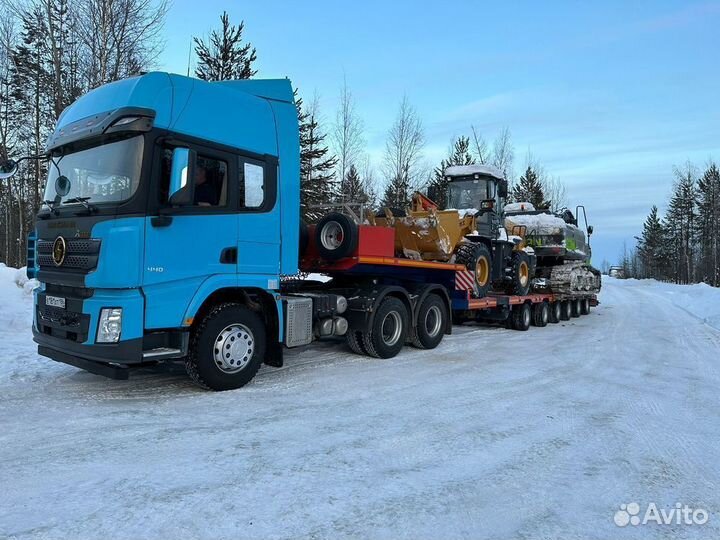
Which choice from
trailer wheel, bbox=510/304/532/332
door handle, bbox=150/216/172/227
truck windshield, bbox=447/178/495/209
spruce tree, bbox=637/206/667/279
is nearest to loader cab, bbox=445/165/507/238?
truck windshield, bbox=447/178/495/209

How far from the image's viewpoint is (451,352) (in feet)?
30.5

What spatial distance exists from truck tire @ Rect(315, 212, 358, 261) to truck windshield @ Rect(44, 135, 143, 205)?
326cm

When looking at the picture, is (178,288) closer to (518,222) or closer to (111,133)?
(111,133)

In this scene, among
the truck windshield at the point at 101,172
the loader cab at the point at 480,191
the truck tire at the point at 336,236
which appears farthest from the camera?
the loader cab at the point at 480,191

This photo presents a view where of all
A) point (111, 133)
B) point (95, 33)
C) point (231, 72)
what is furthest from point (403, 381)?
point (231, 72)

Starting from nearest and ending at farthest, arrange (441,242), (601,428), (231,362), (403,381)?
(601,428)
(231,362)
(403,381)
(441,242)

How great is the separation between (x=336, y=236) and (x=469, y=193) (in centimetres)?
630

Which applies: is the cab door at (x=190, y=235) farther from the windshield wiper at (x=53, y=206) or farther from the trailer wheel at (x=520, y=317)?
the trailer wheel at (x=520, y=317)

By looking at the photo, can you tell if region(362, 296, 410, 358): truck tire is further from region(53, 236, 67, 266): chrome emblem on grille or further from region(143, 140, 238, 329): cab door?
region(53, 236, 67, 266): chrome emblem on grille

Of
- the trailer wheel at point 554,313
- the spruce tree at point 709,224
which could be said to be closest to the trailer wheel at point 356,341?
the trailer wheel at point 554,313

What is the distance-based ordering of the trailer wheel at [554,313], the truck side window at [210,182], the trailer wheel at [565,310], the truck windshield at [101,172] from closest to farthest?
the truck windshield at [101,172] < the truck side window at [210,182] < the trailer wheel at [554,313] < the trailer wheel at [565,310]

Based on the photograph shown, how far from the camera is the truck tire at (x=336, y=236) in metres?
7.62

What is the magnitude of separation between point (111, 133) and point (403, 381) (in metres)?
4.54

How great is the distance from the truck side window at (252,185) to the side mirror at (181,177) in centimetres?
80
